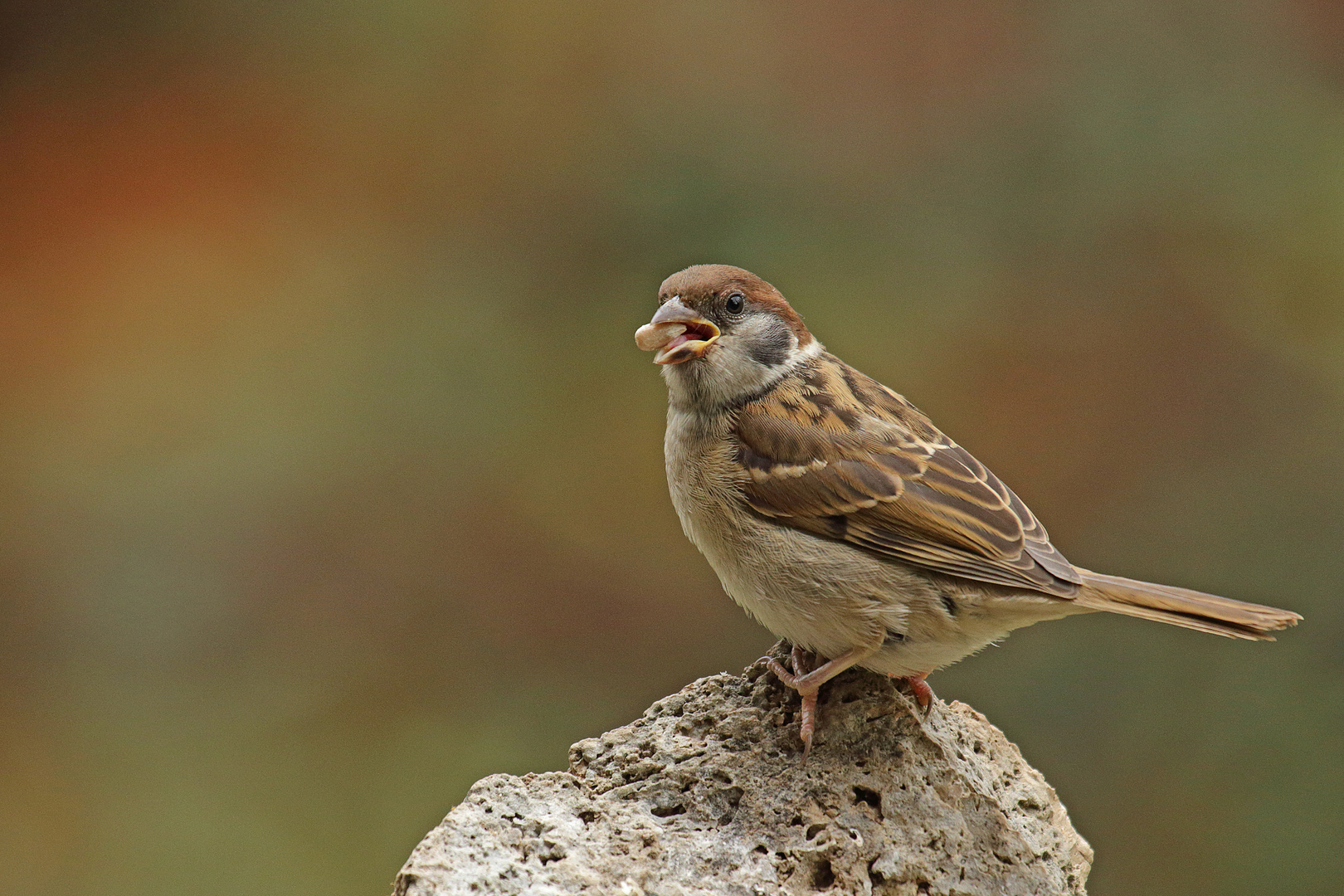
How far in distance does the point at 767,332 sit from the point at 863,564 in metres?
0.69

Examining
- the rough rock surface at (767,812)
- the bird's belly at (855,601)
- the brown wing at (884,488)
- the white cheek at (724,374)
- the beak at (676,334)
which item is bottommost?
the rough rock surface at (767,812)

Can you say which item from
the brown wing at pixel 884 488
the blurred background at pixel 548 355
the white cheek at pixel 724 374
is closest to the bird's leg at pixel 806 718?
the brown wing at pixel 884 488

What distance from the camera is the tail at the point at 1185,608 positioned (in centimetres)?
280

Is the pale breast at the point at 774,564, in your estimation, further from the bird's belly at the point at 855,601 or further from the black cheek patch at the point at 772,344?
the black cheek patch at the point at 772,344

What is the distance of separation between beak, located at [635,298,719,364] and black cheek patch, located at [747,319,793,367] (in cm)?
12

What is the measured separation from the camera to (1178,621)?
9.36 ft

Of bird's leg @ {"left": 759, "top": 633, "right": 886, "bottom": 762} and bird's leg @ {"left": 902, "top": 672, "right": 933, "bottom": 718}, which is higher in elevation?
bird's leg @ {"left": 759, "top": 633, "right": 886, "bottom": 762}

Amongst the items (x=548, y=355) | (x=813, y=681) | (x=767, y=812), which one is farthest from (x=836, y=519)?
(x=548, y=355)

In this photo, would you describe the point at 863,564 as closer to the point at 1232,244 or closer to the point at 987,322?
the point at 987,322

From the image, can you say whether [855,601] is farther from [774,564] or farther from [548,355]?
[548,355]

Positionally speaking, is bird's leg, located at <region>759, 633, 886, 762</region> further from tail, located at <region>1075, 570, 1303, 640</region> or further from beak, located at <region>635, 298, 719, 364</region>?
beak, located at <region>635, 298, 719, 364</region>

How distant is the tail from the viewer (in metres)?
2.80

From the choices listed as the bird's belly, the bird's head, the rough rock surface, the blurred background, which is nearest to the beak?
the bird's head

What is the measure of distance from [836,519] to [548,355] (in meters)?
2.86
